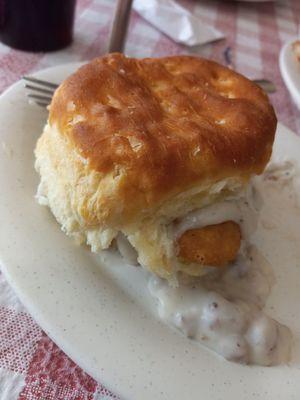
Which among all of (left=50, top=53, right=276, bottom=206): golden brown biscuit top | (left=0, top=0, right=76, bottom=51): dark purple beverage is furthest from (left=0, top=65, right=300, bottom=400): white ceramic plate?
(left=0, top=0, right=76, bottom=51): dark purple beverage

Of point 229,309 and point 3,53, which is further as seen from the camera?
point 3,53

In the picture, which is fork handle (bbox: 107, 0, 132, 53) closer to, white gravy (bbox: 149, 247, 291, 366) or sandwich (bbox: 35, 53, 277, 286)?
sandwich (bbox: 35, 53, 277, 286)

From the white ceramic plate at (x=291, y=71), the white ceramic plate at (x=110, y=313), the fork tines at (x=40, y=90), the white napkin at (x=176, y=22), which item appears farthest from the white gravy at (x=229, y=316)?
the white napkin at (x=176, y=22)

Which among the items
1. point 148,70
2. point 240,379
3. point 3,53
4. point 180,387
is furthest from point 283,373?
point 3,53

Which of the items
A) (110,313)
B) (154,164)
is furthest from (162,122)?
(110,313)

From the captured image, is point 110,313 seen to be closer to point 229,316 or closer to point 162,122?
point 229,316

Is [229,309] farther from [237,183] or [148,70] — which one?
[148,70]
